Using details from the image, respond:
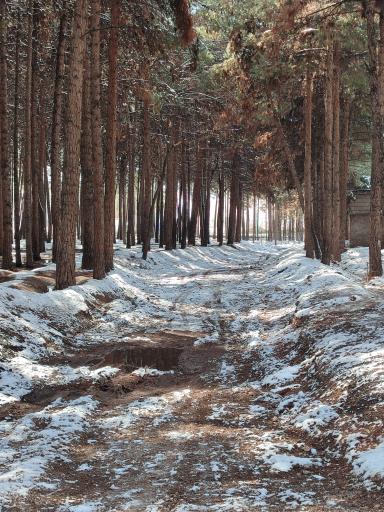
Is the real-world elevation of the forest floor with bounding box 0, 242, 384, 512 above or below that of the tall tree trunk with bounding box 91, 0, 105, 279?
below

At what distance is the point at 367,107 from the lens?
2295 cm

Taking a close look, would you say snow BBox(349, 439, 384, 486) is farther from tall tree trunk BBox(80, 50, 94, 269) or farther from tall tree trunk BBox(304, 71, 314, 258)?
tall tree trunk BBox(304, 71, 314, 258)

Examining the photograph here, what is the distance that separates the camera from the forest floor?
4.18 m

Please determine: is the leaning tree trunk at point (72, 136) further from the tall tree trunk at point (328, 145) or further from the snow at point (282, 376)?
the tall tree trunk at point (328, 145)

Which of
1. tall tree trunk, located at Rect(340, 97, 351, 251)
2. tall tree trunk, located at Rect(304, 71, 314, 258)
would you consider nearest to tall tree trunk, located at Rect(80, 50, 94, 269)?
tall tree trunk, located at Rect(304, 71, 314, 258)

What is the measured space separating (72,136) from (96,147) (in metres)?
3.32

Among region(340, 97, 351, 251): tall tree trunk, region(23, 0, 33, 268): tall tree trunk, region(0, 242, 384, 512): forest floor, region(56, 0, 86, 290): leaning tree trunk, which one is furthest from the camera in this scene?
region(340, 97, 351, 251): tall tree trunk

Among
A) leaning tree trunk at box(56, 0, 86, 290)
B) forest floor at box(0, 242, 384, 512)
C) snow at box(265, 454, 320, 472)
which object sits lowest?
snow at box(265, 454, 320, 472)

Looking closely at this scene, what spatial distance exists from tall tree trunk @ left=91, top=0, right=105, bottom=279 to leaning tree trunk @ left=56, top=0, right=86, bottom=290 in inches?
108

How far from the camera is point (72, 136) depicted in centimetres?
1186

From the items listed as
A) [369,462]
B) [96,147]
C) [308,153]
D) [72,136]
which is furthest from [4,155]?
[369,462]

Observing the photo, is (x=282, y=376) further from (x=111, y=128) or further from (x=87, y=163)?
(x=87, y=163)

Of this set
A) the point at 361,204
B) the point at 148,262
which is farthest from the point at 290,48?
the point at 361,204

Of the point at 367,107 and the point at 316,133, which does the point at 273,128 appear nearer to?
the point at 316,133
